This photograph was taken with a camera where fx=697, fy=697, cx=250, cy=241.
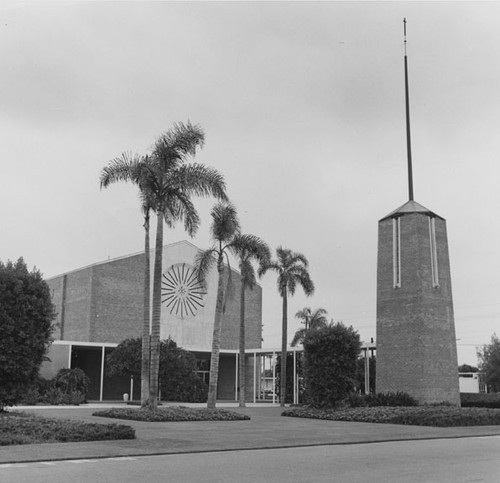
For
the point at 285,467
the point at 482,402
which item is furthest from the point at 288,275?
the point at 285,467

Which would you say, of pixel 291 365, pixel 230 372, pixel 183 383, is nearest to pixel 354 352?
pixel 183 383

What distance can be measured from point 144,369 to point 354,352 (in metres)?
9.01

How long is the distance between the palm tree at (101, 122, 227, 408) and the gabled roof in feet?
34.3

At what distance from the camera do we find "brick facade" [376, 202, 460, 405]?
31.1m

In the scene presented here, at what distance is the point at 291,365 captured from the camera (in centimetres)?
5894

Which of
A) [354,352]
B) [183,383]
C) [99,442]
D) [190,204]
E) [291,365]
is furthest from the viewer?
[291,365]


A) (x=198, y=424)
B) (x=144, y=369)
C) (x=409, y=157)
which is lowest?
(x=198, y=424)

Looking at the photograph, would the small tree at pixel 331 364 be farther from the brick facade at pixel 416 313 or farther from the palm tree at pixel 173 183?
the palm tree at pixel 173 183

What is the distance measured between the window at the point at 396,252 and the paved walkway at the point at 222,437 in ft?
27.5

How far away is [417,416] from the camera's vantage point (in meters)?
25.8

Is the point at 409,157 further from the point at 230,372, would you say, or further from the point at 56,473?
the point at 230,372

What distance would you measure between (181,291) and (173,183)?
35159 mm

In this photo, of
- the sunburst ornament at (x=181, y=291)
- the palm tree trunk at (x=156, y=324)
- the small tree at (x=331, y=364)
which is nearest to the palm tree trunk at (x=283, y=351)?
the small tree at (x=331, y=364)

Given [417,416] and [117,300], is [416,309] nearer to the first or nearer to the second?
[417,416]
